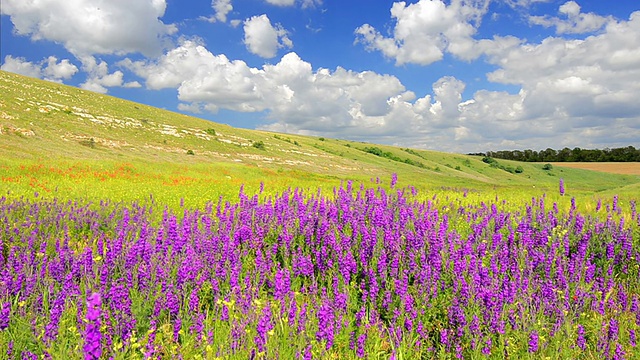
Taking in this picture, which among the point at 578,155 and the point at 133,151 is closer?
the point at 133,151

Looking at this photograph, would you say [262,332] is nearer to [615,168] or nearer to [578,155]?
[615,168]

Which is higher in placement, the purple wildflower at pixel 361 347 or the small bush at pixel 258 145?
the small bush at pixel 258 145

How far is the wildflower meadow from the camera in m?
2.88

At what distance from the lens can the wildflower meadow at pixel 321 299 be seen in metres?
2.88

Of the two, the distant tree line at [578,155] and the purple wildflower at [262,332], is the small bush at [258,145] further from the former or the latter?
the distant tree line at [578,155]

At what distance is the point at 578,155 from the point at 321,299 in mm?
140391

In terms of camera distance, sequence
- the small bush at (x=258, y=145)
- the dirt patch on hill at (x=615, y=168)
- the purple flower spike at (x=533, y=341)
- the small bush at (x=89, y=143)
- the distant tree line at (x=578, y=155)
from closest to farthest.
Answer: the purple flower spike at (x=533, y=341) < the small bush at (x=89, y=143) < the small bush at (x=258, y=145) < the dirt patch on hill at (x=615, y=168) < the distant tree line at (x=578, y=155)

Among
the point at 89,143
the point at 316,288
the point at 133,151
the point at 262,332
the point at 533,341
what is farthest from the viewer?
the point at 133,151

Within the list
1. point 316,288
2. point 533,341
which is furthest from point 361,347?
point 533,341

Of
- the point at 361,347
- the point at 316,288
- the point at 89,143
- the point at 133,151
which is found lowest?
the point at 361,347

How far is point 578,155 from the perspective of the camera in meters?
118

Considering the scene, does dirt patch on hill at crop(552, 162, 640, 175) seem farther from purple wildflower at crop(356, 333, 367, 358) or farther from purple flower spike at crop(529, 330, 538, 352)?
purple wildflower at crop(356, 333, 367, 358)

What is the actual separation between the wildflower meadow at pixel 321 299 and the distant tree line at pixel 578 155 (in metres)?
133

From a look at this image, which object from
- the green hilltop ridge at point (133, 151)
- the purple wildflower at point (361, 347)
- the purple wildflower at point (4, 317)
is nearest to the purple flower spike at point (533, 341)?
the purple wildflower at point (361, 347)
